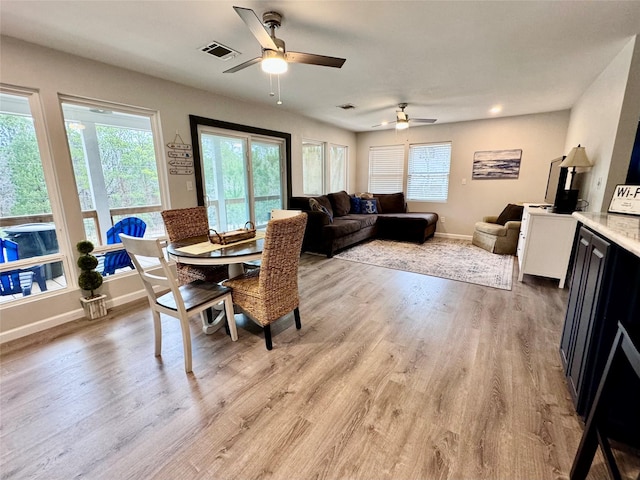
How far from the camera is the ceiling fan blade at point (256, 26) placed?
1526 mm

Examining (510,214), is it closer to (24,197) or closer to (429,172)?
(429,172)

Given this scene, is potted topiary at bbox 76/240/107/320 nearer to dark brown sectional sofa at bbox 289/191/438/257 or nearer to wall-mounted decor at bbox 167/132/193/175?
wall-mounted decor at bbox 167/132/193/175

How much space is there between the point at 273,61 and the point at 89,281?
2541 mm

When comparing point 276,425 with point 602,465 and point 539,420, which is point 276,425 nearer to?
point 539,420

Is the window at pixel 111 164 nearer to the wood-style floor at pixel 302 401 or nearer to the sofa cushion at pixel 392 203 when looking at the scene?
the wood-style floor at pixel 302 401

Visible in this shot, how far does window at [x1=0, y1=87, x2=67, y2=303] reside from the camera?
228 centimetres

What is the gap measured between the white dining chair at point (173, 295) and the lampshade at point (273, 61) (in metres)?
1.41

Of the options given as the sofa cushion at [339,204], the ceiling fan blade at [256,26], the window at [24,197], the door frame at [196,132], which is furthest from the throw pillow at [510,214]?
the window at [24,197]

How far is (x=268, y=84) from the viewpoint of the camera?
131 inches

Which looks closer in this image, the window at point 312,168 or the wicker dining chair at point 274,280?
the wicker dining chair at point 274,280

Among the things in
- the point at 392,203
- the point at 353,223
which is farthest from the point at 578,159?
the point at 392,203

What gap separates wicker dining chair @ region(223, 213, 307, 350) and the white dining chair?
6.1 inches

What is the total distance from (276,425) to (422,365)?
1052mm

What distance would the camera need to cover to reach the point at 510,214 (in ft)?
15.9
